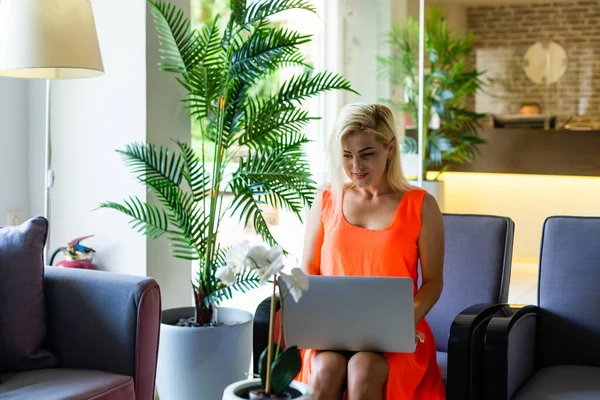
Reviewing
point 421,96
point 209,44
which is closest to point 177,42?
point 209,44

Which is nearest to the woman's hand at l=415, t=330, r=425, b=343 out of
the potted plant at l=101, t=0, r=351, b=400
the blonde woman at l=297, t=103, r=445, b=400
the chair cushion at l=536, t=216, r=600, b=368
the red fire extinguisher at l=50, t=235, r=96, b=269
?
the blonde woman at l=297, t=103, r=445, b=400

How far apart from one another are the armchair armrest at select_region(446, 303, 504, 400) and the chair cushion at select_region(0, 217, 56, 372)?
119 cm

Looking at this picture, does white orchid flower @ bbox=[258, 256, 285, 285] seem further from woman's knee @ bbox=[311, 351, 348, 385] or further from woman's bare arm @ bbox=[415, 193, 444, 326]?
woman's bare arm @ bbox=[415, 193, 444, 326]

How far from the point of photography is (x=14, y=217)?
12.5ft

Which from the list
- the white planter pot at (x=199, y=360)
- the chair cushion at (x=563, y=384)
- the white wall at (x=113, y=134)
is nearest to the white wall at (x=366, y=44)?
the white wall at (x=113, y=134)

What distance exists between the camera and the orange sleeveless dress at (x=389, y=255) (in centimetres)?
227

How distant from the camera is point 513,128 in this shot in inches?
244

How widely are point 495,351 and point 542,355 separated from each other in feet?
1.64

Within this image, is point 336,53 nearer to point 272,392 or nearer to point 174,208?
point 174,208

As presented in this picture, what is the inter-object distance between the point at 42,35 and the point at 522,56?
240 inches

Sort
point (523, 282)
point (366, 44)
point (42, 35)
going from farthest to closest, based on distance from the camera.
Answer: point (523, 282) → point (366, 44) → point (42, 35)

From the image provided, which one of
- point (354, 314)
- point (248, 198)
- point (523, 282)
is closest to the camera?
point (354, 314)

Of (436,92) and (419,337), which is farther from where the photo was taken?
(436,92)

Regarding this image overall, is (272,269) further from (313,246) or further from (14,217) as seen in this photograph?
(14,217)
